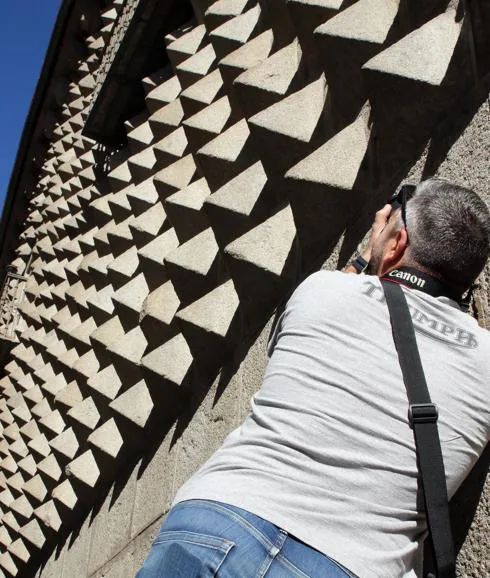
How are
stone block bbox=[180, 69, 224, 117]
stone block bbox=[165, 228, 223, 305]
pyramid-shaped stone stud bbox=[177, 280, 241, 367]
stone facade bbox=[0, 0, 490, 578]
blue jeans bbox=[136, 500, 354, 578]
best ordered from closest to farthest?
blue jeans bbox=[136, 500, 354, 578], stone facade bbox=[0, 0, 490, 578], pyramid-shaped stone stud bbox=[177, 280, 241, 367], stone block bbox=[165, 228, 223, 305], stone block bbox=[180, 69, 224, 117]

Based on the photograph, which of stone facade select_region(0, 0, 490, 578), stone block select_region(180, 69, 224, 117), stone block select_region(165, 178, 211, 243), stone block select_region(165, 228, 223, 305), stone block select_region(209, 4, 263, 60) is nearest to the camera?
stone facade select_region(0, 0, 490, 578)

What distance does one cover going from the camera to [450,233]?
1678 millimetres

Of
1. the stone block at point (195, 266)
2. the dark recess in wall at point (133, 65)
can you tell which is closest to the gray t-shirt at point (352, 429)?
the stone block at point (195, 266)

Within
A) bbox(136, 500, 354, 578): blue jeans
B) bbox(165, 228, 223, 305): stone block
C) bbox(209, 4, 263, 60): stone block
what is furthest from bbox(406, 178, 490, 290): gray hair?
bbox(209, 4, 263, 60): stone block

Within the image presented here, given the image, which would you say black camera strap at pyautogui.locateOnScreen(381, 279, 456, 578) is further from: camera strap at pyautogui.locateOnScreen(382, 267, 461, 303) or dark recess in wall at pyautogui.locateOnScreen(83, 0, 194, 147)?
dark recess in wall at pyautogui.locateOnScreen(83, 0, 194, 147)

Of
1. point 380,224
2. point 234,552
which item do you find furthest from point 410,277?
point 234,552

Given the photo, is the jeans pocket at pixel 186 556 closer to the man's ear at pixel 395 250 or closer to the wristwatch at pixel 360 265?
the man's ear at pixel 395 250

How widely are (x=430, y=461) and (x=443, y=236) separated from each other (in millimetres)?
543

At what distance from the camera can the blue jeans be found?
51.8 inches

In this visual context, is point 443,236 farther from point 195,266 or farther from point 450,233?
point 195,266

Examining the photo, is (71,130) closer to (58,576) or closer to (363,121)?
(58,576)

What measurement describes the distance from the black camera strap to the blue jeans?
7.6 inches

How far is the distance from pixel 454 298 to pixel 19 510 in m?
5.45

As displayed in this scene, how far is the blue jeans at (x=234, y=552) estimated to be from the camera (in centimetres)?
132
